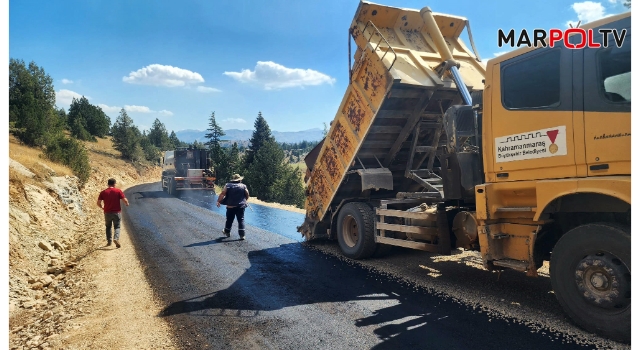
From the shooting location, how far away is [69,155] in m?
22.2

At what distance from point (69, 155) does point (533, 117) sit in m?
24.5

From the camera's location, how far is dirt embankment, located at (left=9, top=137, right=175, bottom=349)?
4.13 m

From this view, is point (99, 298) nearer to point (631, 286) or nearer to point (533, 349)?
point (533, 349)

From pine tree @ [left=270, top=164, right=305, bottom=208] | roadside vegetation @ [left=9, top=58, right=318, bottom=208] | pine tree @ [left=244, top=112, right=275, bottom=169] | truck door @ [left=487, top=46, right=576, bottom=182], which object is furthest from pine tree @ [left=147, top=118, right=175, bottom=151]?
truck door @ [left=487, top=46, right=576, bottom=182]

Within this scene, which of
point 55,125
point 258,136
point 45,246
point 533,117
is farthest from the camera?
point 258,136

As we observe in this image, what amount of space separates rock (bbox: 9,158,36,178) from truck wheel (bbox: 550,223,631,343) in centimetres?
1357

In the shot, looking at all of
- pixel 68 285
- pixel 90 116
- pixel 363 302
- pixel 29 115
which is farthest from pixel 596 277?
pixel 90 116

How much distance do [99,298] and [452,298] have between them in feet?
15.2

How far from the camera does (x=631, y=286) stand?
326 cm

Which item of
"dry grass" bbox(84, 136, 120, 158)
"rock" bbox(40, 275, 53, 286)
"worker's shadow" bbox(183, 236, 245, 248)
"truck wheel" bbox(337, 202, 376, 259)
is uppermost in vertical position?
"dry grass" bbox(84, 136, 120, 158)

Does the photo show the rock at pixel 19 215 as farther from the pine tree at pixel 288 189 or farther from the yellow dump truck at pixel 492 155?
the pine tree at pixel 288 189

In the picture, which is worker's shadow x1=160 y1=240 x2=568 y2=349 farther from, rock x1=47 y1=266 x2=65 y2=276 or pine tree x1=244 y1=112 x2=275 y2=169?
pine tree x1=244 y1=112 x2=275 y2=169

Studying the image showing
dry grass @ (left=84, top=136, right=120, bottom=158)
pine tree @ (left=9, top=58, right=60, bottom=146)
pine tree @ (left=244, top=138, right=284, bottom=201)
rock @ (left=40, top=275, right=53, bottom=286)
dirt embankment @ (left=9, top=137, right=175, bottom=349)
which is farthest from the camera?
dry grass @ (left=84, top=136, right=120, bottom=158)

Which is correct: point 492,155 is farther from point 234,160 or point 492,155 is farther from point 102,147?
point 102,147
